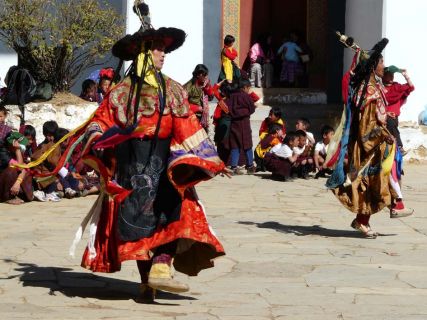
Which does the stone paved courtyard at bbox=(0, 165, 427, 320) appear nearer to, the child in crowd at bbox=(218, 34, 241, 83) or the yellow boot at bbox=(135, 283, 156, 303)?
the yellow boot at bbox=(135, 283, 156, 303)

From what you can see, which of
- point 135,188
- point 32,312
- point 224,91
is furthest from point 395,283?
point 224,91

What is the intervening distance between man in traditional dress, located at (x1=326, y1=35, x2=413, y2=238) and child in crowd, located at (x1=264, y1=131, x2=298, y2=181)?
4.60 metres

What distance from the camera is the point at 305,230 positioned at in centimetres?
1097

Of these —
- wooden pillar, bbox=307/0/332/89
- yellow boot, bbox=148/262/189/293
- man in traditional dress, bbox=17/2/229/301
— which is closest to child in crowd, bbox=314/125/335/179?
wooden pillar, bbox=307/0/332/89

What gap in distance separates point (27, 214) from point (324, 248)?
3.36 metres

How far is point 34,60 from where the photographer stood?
16250 millimetres

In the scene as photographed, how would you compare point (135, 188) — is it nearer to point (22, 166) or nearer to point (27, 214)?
point (22, 166)

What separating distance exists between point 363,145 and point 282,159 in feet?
16.0

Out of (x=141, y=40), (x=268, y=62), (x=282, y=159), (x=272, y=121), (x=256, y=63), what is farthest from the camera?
(x=268, y=62)

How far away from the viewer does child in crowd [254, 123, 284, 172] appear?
52.1 feet

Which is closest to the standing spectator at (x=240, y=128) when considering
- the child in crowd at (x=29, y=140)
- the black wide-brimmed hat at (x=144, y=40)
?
the child in crowd at (x=29, y=140)

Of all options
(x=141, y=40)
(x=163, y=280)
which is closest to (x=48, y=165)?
(x=141, y=40)

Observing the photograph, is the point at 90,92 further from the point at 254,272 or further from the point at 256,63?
the point at 254,272

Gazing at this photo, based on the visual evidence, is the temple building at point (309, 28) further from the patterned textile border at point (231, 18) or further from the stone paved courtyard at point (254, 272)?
the stone paved courtyard at point (254, 272)
